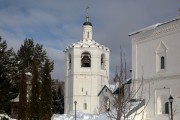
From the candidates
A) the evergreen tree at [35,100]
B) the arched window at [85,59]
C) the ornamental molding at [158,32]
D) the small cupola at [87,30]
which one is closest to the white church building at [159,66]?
the ornamental molding at [158,32]

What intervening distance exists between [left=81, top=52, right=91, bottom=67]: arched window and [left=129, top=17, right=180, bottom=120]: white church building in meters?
14.9

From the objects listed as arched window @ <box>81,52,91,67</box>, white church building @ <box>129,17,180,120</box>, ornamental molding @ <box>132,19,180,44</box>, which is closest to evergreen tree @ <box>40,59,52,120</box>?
white church building @ <box>129,17,180,120</box>

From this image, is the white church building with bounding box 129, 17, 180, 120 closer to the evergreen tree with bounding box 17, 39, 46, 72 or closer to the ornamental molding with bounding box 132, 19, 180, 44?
the ornamental molding with bounding box 132, 19, 180, 44

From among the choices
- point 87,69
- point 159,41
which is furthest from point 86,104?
point 159,41

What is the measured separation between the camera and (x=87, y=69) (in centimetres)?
4259

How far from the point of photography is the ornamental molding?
2479 centimetres

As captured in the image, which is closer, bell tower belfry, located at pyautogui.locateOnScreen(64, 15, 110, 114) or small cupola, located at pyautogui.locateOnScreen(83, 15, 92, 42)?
bell tower belfry, located at pyautogui.locateOnScreen(64, 15, 110, 114)

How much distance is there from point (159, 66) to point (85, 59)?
18.5 meters

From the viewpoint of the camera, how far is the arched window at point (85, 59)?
43.0 meters

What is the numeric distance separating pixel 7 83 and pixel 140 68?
10.4 meters

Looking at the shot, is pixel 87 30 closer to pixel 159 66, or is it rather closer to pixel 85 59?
pixel 85 59

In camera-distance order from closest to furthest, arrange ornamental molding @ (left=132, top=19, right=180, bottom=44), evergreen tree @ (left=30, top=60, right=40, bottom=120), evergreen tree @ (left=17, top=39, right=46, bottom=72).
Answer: evergreen tree @ (left=30, top=60, right=40, bottom=120), ornamental molding @ (left=132, top=19, right=180, bottom=44), evergreen tree @ (left=17, top=39, right=46, bottom=72)

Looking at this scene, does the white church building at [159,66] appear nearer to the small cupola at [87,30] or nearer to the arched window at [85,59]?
the arched window at [85,59]

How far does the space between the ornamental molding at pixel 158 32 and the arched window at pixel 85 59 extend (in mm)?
14577
